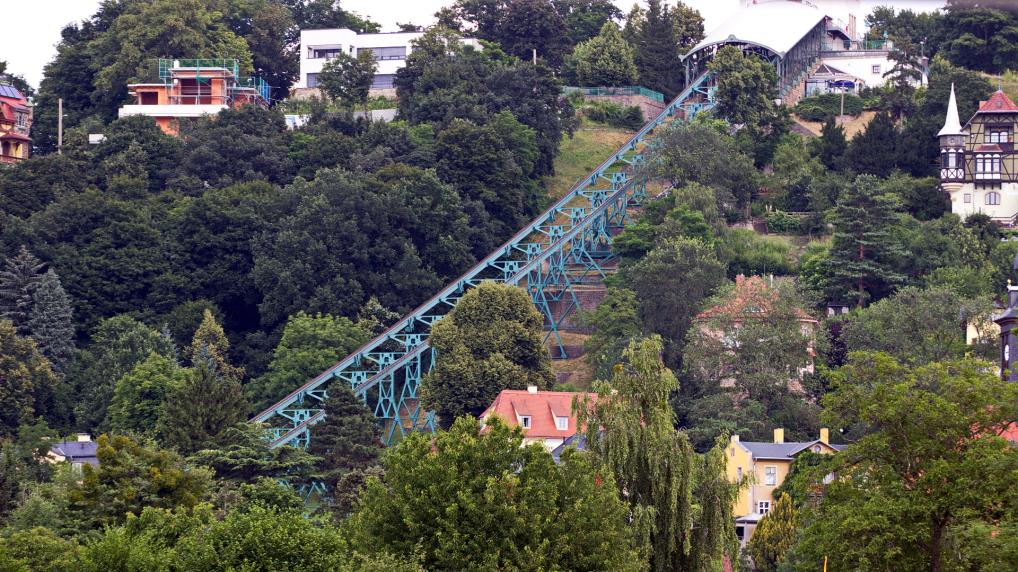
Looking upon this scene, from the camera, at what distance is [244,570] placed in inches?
1422

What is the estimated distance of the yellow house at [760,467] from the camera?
70.3 metres

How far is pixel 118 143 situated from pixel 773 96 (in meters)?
35.1

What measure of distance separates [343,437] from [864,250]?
27.8 meters

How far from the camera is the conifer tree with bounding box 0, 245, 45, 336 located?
8875cm

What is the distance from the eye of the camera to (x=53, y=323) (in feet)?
289

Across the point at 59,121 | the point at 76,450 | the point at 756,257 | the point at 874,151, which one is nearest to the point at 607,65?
the point at 874,151

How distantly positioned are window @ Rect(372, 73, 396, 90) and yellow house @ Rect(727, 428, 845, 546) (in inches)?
2193

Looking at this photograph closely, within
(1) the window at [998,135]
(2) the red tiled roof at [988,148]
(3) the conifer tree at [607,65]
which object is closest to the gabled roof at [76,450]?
(2) the red tiled roof at [988,148]

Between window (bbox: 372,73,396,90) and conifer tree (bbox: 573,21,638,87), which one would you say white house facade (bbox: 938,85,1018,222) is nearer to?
conifer tree (bbox: 573,21,638,87)

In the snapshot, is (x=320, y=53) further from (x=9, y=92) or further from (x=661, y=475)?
(x=661, y=475)

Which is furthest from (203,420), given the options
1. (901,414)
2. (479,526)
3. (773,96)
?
(773,96)

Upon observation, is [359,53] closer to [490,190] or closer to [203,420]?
[490,190]

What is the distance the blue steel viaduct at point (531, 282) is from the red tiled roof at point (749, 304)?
9.46 meters

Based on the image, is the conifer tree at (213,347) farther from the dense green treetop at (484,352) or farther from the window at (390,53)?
the window at (390,53)
